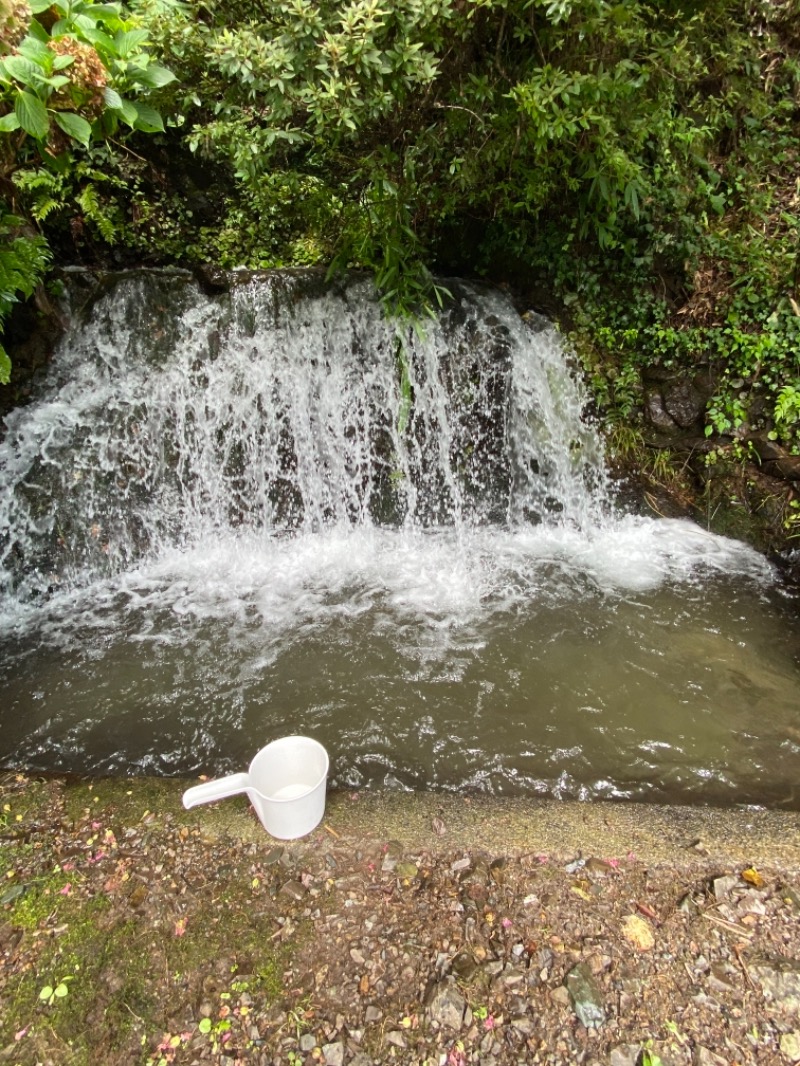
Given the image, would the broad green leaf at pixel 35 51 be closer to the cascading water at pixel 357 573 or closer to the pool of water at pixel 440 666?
the cascading water at pixel 357 573

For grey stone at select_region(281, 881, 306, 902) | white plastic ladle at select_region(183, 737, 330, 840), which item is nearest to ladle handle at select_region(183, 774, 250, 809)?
white plastic ladle at select_region(183, 737, 330, 840)

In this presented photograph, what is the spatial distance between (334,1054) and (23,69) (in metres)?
4.03

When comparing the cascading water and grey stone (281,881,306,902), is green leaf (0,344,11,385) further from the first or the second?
grey stone (281,881,306,902)

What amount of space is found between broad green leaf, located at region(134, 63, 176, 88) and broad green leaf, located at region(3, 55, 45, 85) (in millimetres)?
542

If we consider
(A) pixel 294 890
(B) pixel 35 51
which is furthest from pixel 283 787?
(B) pixel 35 51

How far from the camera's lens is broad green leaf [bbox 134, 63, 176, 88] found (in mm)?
2918

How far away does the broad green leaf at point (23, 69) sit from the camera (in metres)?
2.51

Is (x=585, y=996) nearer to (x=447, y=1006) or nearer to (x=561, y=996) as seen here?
(x=561, y=996)

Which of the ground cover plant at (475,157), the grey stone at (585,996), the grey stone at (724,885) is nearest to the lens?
the grey stone at (585,996)

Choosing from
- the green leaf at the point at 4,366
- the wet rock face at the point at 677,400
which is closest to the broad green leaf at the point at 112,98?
the green leaf at the point at 4,366

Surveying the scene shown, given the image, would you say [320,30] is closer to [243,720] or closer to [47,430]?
[47,430]

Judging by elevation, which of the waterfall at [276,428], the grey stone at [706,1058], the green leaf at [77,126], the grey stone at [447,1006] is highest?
the green leaf at [77,126]

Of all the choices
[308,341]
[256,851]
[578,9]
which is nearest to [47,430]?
[308,341]

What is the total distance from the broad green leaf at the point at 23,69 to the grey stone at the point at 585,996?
4.21 m
